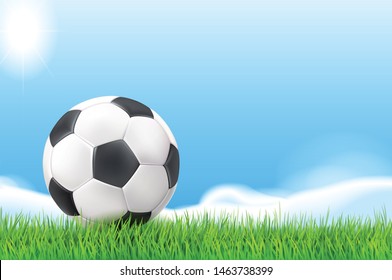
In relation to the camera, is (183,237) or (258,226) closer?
(183,237)

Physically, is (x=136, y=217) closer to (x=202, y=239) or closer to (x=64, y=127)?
(x=202, y=239)

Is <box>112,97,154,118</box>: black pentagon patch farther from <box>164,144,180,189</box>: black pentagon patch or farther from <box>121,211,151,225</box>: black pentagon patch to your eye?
<box>121,211,151,225</box>: black pentagon patch

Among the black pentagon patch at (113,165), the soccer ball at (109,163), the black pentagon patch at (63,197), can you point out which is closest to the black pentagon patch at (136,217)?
the soccer ball at (109,163)

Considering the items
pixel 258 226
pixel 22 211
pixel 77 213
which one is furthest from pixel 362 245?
pixel 22 211

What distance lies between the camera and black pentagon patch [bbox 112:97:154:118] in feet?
16.9

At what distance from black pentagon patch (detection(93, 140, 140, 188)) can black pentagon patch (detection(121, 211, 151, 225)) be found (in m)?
0.25

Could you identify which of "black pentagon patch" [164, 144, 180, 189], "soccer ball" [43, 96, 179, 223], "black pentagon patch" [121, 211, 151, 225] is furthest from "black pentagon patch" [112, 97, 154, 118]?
"black pentagon patch" [121, 211, 151, 225]

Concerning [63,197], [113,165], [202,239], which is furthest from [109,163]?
[202,239]

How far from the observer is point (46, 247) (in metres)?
4.74

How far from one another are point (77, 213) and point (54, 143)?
22.6 inches

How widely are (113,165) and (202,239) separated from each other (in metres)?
0.87

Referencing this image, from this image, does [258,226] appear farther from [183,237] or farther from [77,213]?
[77,213]

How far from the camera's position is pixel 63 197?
5066 millimetres

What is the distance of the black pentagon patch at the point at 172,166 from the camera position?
16.9 ft
